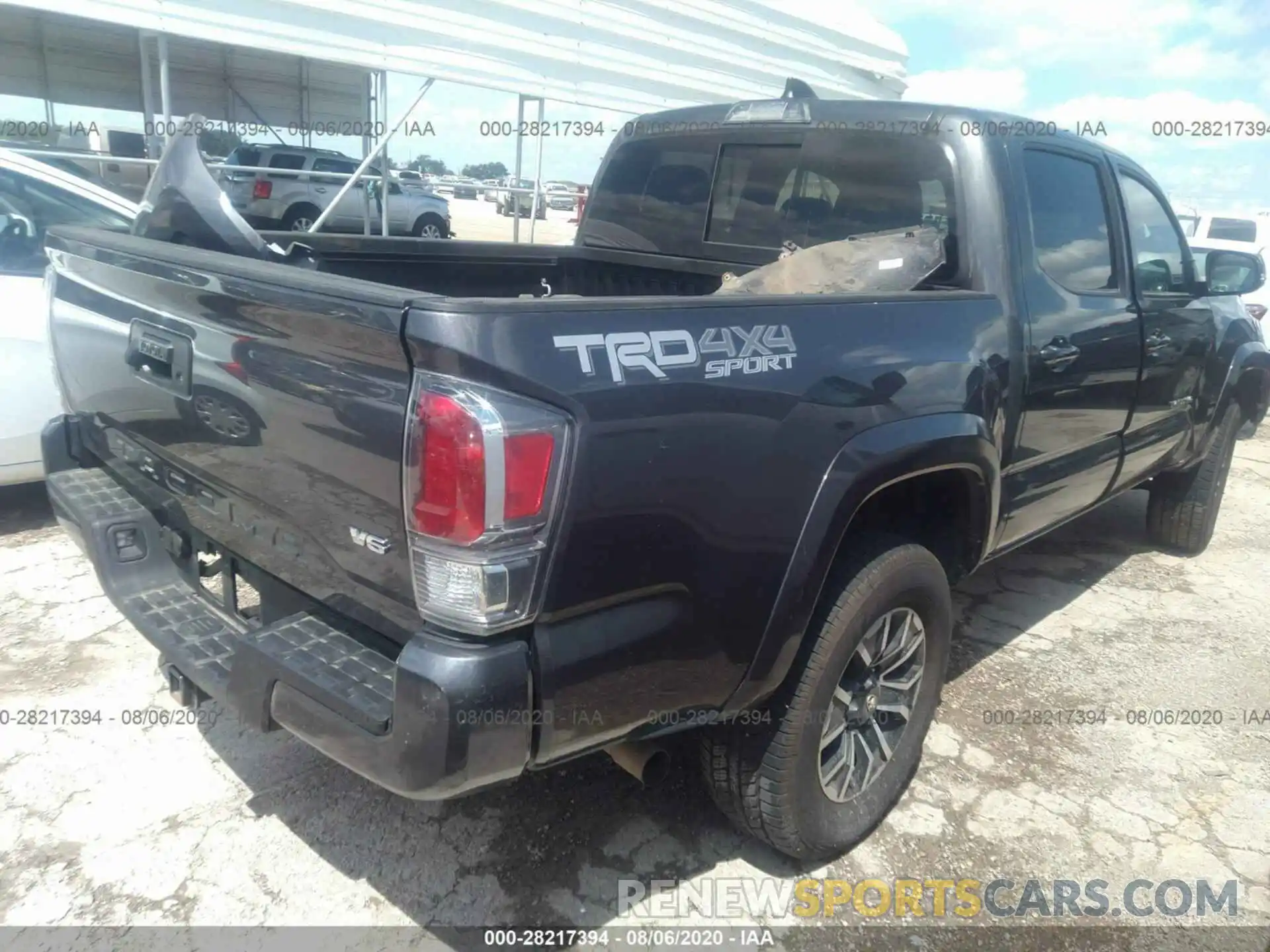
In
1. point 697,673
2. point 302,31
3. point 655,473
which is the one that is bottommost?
point 697,673

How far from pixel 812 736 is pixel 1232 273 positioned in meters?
3.21

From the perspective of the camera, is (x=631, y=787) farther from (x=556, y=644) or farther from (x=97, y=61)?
(x=97, y=61)

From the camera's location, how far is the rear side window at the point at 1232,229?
1497 cm

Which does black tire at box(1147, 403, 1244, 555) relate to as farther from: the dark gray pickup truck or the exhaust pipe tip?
the exhaust pipe tip

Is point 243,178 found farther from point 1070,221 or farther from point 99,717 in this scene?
point 1070,221

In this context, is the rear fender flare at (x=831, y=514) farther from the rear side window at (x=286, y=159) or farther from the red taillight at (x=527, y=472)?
the rear side window at (x=286, y=159)

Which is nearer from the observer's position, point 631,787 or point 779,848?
point 779,848

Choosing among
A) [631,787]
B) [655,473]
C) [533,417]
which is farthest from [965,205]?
[631,787]

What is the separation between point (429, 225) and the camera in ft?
62.0

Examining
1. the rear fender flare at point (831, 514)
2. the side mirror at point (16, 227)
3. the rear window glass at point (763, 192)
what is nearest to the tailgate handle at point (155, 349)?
the rear fender flare at point (831, 514)

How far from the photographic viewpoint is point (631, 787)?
2.92m

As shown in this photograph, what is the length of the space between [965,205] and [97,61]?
17943 millimetres

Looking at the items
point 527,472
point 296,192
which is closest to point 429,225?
point 296,192

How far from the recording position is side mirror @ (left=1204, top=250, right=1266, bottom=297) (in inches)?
161
